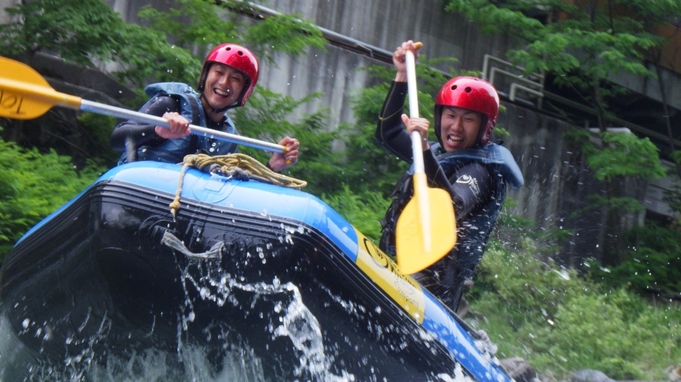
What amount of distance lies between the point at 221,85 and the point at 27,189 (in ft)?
5.46

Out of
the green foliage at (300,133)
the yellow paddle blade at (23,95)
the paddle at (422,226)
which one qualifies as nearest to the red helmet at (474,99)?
the paddle at (422,226)

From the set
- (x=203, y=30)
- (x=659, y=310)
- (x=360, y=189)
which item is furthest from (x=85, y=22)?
(x=659, y=310)

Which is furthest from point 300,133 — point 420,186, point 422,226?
point 422,226

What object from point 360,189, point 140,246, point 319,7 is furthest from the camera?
point 319,7

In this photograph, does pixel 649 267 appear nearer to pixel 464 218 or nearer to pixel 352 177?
pixel 352 177

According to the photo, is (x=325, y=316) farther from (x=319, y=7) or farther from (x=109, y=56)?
(x=319, y=7)

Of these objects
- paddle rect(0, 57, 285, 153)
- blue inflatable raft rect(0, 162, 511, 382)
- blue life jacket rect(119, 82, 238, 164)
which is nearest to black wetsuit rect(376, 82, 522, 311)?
blue inflatable raft rect(0, 162, 511, 382)

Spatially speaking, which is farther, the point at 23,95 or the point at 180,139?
the point at 180,139

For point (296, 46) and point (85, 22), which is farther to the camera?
point (296, 46)

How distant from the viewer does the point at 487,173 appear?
3875 millimetres

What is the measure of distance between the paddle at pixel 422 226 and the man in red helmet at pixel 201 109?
830mm

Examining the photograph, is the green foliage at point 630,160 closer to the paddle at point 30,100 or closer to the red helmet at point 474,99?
the red helmet at point 474,99

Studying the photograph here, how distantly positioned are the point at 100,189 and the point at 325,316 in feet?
3.23

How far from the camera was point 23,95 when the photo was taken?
3510 millimetres
